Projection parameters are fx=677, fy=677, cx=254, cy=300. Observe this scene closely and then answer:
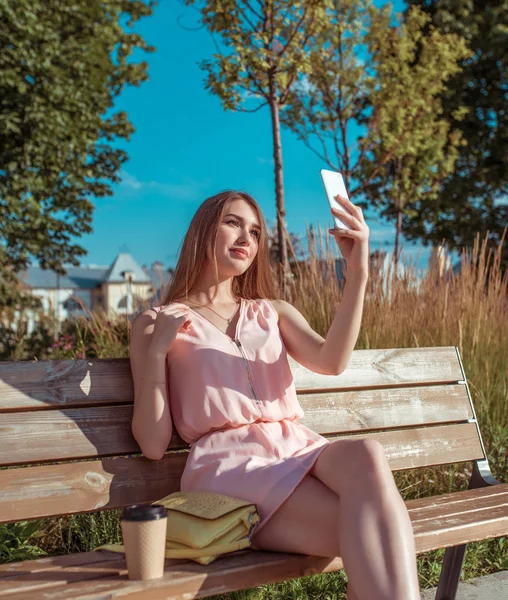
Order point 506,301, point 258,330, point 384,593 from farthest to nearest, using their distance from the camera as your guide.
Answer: point 506,301
point 258,330
point 384,593

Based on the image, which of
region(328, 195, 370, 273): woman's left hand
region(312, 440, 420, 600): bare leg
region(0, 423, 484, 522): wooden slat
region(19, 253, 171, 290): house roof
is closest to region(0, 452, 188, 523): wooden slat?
region(0, 423, 484, 522): wooden slat

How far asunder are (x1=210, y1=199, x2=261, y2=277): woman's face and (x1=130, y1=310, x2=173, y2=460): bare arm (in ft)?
1.04

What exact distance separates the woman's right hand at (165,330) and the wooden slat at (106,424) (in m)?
0.29

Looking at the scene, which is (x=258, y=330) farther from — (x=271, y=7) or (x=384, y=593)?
(x=271, y=7)

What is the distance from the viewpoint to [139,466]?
6.82ft

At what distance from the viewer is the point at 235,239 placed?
2.23m

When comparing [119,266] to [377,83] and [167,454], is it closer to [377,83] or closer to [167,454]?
[377,83]

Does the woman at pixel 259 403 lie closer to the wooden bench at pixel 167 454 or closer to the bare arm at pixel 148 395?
the bare arm at pixel 148 395

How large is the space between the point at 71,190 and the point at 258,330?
328 inches

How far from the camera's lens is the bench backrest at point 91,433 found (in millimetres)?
1922

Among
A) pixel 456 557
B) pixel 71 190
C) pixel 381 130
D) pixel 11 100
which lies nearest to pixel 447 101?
pixel 381 130

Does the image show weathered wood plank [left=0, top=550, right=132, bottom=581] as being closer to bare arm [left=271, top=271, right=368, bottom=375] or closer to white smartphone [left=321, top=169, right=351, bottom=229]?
bare arm [left=271, top=271, right=368, bottom=375]

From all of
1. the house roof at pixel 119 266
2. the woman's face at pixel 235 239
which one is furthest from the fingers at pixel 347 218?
the house roof at pixel 119 266

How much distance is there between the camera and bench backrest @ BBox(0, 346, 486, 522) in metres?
1.92
